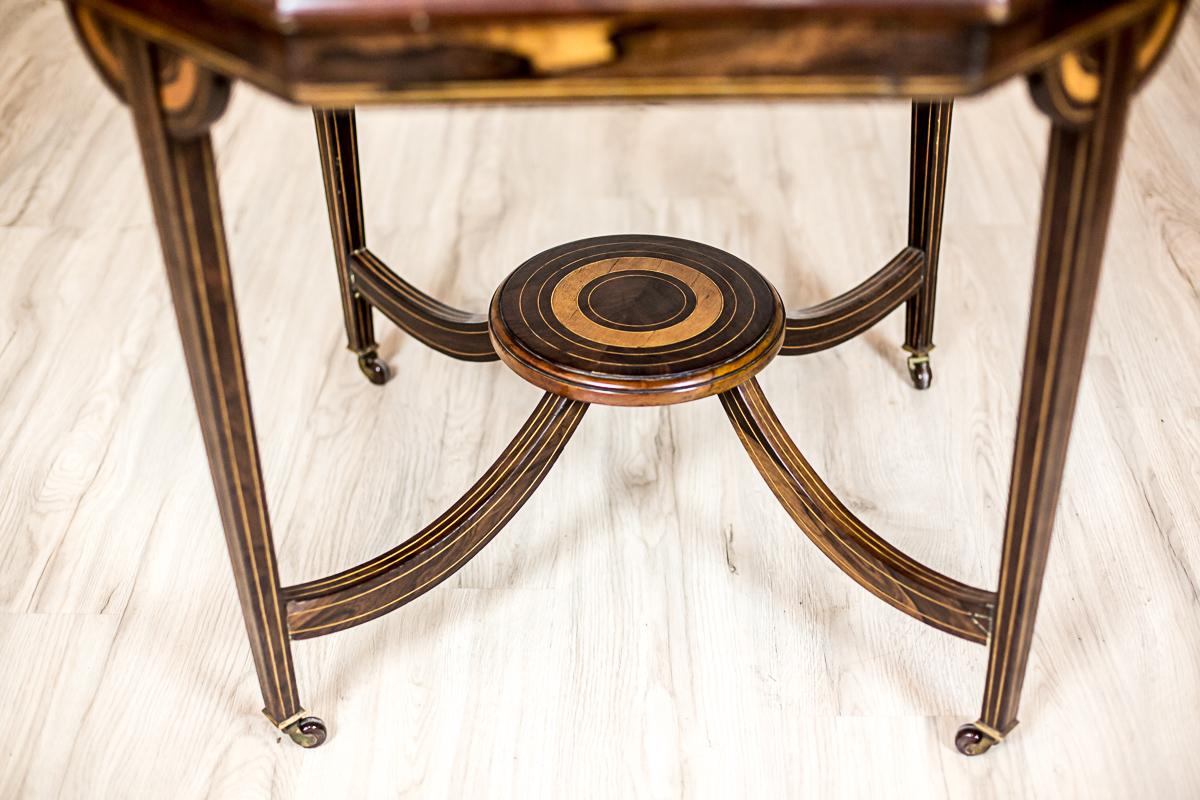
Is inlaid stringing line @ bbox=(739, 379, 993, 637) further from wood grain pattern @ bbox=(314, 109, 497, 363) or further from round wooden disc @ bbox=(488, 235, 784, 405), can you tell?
wood grain pattern @ bbox=(314, 109, 497, 363)

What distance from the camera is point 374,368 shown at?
1527 mm

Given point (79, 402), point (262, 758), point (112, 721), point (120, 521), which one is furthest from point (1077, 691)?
point (79, 402)

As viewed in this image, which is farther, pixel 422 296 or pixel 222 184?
pixel 222 184

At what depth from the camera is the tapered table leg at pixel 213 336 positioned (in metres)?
0.79

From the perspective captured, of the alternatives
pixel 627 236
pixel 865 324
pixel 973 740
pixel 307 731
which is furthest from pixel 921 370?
pixel 307 731

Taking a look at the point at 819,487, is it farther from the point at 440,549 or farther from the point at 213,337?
the point at 213,337

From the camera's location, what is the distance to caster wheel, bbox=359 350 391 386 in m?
1.52

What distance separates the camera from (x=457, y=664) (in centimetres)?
118

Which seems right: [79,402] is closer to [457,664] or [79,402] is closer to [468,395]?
[468,395]

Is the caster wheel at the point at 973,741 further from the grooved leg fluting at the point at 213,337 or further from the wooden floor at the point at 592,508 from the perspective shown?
the grooved leg fluting at the point at 213,337

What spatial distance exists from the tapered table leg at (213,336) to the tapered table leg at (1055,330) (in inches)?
20.5

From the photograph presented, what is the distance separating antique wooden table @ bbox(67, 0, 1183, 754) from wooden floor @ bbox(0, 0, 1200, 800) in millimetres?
99

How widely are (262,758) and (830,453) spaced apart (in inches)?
26.3

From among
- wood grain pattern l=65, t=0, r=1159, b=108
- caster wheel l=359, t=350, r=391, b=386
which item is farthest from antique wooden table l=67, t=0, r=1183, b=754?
caster wheel l=359, t=350, r=391, b=386
